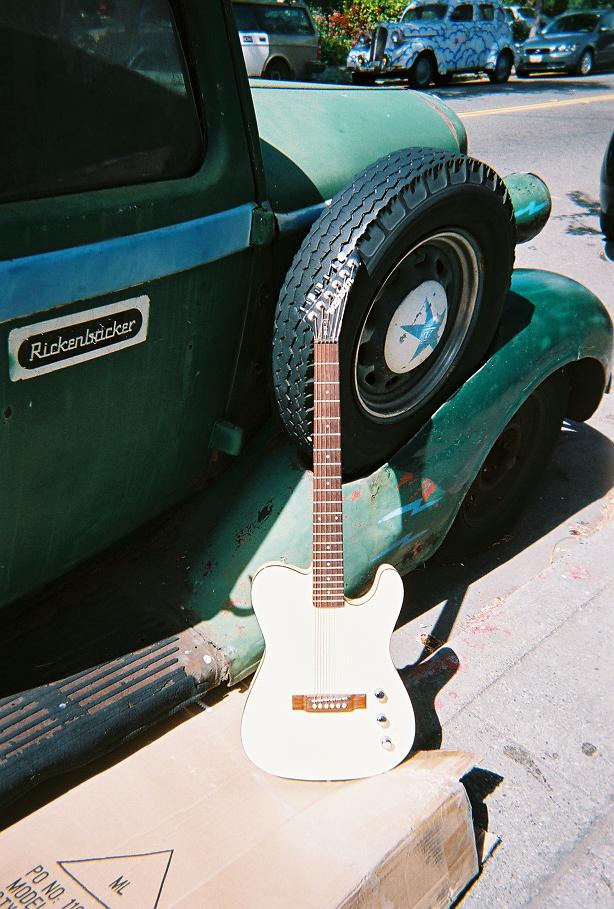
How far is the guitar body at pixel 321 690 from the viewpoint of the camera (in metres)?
2.06

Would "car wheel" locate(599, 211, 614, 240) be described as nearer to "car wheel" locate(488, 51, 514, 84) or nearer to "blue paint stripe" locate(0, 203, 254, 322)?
"blue paint stripe" locate(0, 203, 254, 322)

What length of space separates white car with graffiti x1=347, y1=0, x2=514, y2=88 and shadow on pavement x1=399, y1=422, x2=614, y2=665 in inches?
502

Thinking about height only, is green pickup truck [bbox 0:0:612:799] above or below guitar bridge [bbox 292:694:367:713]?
above

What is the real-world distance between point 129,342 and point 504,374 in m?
1.25

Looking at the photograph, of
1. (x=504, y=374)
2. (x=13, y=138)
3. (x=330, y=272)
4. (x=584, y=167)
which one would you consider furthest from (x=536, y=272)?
(x=584, y=167)

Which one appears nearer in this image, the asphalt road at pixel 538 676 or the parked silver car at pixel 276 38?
the asphalt road at pixel 538 676

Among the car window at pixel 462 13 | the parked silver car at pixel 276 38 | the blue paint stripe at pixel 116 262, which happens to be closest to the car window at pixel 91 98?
the blue paint stripe at pixel 116 262

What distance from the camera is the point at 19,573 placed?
212 cm

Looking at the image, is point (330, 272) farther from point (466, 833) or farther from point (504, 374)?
point (466, 833)

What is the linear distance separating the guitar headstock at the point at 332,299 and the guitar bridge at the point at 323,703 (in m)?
0.87

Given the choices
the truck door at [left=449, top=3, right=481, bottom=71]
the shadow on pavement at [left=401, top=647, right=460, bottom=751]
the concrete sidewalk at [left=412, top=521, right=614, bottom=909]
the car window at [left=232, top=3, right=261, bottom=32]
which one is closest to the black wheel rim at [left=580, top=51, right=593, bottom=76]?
the truck door at [left=449, top=3, right=481, bottom=71]

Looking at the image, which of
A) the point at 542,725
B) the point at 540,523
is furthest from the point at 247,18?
the point at 542,725

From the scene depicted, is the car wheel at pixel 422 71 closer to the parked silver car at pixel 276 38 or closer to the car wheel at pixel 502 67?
the car wheel at pixel 502 67

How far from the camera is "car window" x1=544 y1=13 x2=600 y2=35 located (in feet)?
61.4
